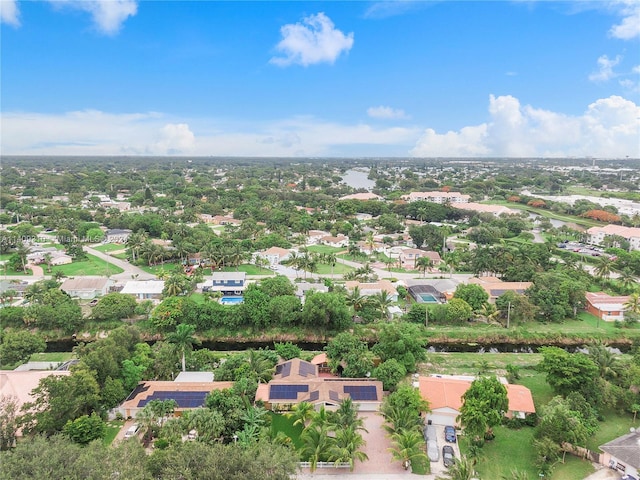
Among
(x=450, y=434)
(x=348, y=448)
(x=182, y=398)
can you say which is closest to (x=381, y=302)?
(x=450, y=434)

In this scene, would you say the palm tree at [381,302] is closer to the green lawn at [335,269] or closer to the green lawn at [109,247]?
the green lawn at [335,269]

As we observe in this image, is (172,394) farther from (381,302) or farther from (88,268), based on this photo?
(88,268)

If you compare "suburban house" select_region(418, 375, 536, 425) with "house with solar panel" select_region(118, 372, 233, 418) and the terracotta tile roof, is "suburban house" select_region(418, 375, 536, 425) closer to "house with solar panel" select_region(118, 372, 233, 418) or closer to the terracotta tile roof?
the terracotta tile roof

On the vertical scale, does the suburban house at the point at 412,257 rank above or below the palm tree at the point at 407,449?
above

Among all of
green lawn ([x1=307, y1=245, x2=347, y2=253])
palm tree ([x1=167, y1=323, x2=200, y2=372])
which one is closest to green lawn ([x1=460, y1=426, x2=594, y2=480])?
palm tree ([x1=167, y1=323, x2=200, y2=372])

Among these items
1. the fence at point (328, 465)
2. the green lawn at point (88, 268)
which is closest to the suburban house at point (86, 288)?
the green lawn at point (88, 268)

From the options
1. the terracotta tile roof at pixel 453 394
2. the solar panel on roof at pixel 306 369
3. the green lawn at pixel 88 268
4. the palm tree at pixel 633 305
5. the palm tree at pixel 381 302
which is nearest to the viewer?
the terracotta tile roof at pixel 453 394
